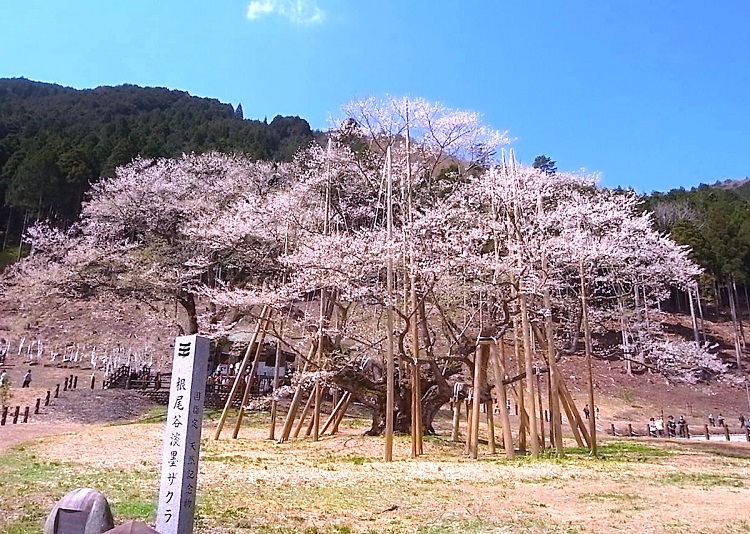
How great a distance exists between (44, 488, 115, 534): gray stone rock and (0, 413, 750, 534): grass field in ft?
5.99

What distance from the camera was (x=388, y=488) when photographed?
8117 mm

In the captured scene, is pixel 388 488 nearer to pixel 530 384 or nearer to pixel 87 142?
pixel 530 384

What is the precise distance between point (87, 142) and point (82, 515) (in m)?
47.6

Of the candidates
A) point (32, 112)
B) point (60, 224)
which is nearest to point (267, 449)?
point (60, 224)

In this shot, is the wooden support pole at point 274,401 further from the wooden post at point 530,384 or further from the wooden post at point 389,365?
the wooden post at point 530,384

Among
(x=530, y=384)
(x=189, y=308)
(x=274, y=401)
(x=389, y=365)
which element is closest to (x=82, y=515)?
(x=389, y=365)

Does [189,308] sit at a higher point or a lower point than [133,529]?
higher

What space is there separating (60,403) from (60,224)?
2602cm

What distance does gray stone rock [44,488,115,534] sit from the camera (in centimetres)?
365

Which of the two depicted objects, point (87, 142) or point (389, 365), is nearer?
point (389, 365)

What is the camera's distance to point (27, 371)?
86.3 ft

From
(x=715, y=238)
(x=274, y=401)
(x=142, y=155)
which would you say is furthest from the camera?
(x=142, y=155)

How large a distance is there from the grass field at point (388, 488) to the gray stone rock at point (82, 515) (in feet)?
5.99

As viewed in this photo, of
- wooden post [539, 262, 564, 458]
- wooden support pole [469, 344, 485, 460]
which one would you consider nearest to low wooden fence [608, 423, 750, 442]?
wooden post [539, 262, 564, 458]
